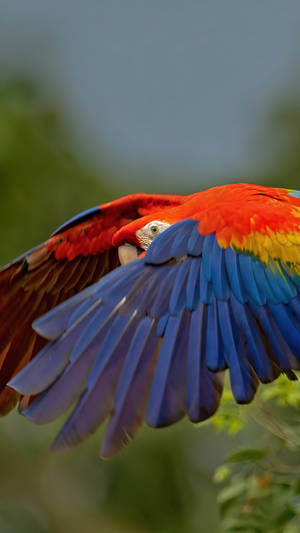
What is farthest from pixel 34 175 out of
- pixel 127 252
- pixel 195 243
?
pixel 195 243

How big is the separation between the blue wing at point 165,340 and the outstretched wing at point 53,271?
0.73m

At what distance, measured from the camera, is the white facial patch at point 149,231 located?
2.58m

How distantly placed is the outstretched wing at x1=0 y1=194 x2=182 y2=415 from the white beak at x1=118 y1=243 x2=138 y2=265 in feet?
0.51

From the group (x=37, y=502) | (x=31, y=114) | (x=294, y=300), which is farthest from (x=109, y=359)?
(x=31, y=114)

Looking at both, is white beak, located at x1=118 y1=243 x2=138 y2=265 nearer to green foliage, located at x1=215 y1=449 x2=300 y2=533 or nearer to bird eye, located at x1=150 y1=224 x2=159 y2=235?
bird eye, located at x1=150 y1=224 x2=159 y2=235

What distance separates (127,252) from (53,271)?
31 centimetres

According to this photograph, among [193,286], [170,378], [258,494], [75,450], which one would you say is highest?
[193,286]

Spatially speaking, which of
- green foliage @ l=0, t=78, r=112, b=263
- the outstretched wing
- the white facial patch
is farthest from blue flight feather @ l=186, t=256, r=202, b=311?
green foliage @ l=0, t=78, r=112, b=263

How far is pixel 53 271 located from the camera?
2.87 meters

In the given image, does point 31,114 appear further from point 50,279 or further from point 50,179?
point 50,279

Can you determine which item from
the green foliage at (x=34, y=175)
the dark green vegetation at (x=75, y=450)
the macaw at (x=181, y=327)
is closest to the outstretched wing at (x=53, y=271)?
the macaw at (x=181, y=327)

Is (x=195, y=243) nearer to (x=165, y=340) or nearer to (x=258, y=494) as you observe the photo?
(x=165, y=340)

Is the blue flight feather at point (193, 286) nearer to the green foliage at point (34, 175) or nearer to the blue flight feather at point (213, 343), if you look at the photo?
the blue flight feather at point (213, 343)

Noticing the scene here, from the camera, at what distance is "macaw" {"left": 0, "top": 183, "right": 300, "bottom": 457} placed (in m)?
1.76
